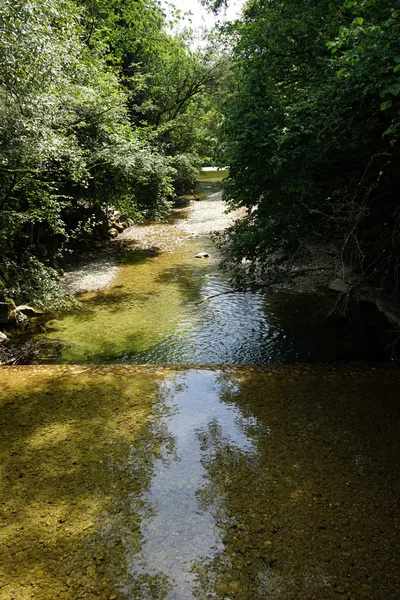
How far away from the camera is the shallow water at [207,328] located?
24.2 ft

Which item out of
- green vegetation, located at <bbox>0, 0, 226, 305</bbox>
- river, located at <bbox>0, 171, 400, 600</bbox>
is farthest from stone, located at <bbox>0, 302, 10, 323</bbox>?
river, located at <bbox>0, 171, 400, 600</bbox>

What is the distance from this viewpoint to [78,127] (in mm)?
10875

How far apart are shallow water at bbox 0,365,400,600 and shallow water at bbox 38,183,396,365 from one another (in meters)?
1.02

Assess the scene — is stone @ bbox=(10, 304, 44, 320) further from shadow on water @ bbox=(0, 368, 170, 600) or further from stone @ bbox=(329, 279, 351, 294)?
stone @ bbox=(329, 279, 351, 294)

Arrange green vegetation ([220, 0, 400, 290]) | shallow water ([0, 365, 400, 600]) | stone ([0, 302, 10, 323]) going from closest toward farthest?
shallow water ([0, 365, 400, 600]), green vegetation ([220, 0, 400, 290]), stone ([0, 302, 10, 323])

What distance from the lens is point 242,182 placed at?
261 inches

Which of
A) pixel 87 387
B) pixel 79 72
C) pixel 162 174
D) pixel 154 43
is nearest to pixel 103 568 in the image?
pixel 87 387

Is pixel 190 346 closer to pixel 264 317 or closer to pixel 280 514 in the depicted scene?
pixel 264 317

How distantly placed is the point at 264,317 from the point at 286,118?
14.2ft

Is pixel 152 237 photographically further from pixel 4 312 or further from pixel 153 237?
pixel 4 312

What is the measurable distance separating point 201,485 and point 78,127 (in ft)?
33.0

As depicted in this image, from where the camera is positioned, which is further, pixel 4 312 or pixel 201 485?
pixel 4 312

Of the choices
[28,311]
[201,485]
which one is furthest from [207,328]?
[201,485]

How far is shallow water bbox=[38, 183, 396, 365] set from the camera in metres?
7.36
